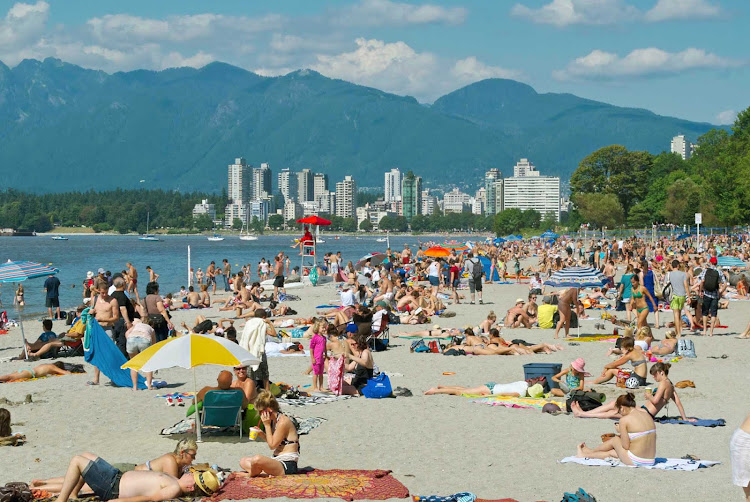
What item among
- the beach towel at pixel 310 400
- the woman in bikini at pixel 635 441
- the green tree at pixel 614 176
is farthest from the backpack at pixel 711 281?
the green tree at pixel 614 176

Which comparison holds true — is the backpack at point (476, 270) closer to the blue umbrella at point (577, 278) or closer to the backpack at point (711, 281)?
the blue umbrella at point (577, 278)

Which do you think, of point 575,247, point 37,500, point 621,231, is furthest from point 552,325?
point 621,231

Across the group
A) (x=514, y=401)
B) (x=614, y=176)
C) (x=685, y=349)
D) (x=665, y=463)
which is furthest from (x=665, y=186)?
(x=665, y=463)

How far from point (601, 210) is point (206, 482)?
75819mm

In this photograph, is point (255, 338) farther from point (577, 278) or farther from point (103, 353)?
point (577, 278)

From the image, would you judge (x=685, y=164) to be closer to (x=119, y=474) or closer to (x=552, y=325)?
(x=552, y=325)

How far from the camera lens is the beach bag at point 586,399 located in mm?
10453

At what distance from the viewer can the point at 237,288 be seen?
25.6 meters

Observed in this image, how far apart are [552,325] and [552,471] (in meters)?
10.9

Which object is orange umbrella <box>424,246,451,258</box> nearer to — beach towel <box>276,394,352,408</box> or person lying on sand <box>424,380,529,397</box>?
person lying on sand <box>424,380,529,397</box>

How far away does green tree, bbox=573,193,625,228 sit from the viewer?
80.0 meters

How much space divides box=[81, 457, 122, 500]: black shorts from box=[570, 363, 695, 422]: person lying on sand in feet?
17.6

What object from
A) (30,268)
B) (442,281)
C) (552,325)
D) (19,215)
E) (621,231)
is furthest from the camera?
(19,215)

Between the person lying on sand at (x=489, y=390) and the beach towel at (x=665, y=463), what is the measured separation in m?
3.14
